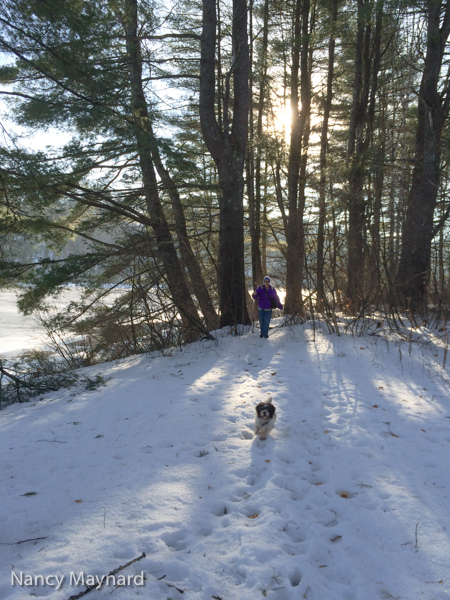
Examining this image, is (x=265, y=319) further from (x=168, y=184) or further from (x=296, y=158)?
(x=296, y=158)

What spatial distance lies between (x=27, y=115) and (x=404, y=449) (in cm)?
731

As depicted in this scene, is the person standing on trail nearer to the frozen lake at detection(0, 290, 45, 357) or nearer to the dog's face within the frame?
the dog's face

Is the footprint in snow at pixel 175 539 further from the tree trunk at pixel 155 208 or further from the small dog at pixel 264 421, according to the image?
the tree trunk at pixel 155 208

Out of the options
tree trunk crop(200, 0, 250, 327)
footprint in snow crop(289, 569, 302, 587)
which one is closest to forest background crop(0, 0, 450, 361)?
tree trunk crop(200, 0, 250, 327)

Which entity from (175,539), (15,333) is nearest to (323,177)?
(175,539)

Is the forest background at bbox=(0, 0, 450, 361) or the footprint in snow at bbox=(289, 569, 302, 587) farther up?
the forest background at bbox=(0, 0, 450, 361)

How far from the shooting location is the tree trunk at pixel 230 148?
835 centimetres

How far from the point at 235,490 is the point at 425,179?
30.1ft

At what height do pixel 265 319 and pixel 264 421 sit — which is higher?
pixel 265 319

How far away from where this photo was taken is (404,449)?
3.45m

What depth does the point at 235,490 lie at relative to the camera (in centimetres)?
294

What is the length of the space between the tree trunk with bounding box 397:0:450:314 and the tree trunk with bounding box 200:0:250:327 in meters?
4.18

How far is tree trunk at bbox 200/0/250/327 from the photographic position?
27.4 feet

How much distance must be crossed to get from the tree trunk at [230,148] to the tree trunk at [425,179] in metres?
4.18
